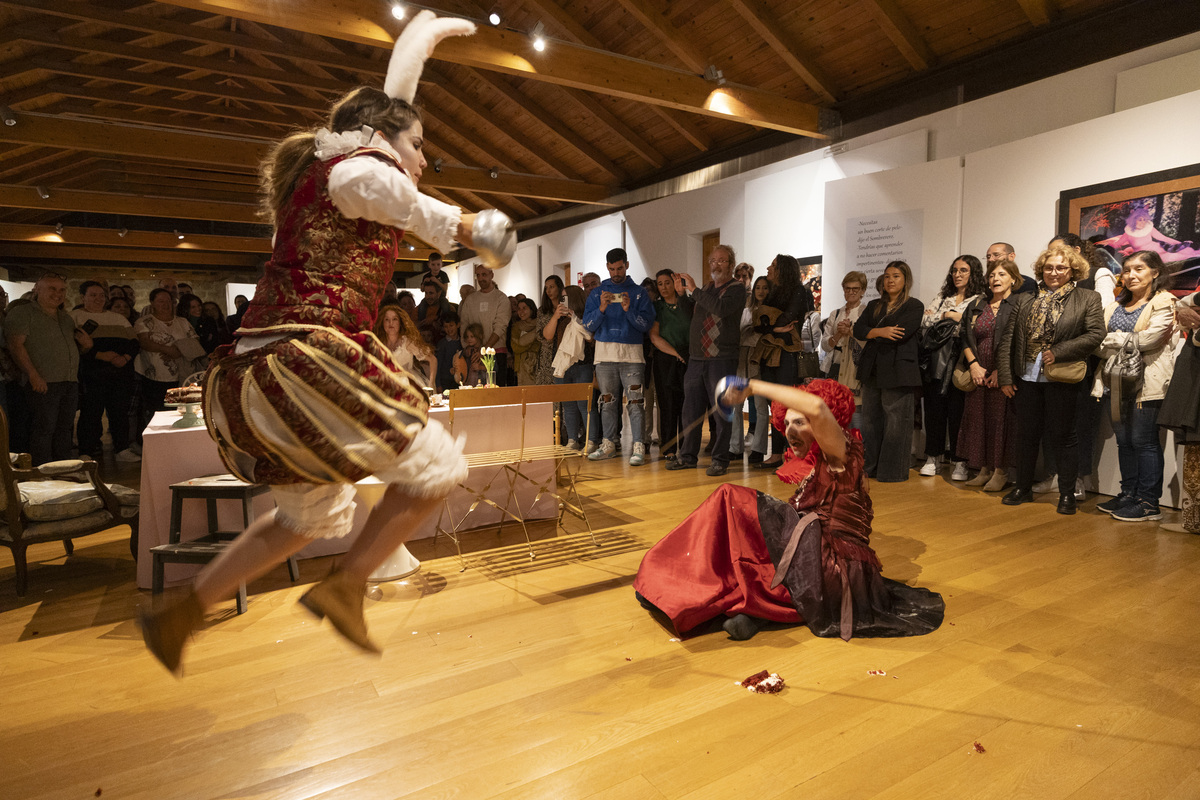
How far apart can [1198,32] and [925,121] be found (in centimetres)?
210

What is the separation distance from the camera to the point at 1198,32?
177 inches

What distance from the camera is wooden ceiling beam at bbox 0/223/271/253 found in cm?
1288

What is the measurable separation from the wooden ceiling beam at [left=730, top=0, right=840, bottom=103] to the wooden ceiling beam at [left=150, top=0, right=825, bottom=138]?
0.81 feet

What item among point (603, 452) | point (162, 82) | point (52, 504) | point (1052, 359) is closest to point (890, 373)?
point (1052, 359)

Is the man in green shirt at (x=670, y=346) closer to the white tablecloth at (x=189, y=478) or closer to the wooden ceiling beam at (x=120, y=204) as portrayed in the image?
the white tablecloth at (x=189, y=478)

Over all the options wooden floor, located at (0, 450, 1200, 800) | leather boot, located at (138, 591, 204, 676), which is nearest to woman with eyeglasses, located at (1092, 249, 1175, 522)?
wooden floor, located at (0, 450, 1200, 800)

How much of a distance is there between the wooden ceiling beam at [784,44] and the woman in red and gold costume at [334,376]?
5.85m

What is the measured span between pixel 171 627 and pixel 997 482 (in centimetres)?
508

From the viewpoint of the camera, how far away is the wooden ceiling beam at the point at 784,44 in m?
6.39

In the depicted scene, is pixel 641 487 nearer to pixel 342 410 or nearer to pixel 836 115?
pixel 342 410

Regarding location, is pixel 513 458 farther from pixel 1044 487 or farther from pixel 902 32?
pixel 902 32

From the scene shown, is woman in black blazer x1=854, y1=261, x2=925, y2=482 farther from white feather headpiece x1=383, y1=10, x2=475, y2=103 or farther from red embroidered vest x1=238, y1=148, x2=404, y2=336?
red embroidered vest x1=238, y1=148, x2=404, y2=336

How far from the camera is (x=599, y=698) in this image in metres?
2.12

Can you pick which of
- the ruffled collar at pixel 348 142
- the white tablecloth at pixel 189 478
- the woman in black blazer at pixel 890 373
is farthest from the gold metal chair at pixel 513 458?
the woman in black blazer at pixel 890 373
